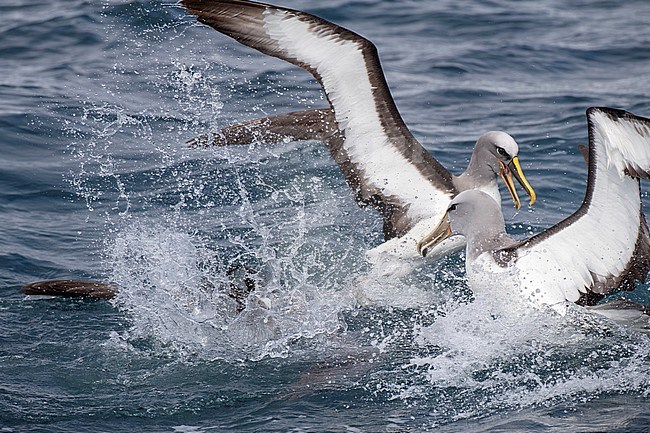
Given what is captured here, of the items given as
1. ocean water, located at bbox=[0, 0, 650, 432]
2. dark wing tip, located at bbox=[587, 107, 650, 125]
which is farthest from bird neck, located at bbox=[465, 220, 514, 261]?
dark wing tip, located at bbox=[587, 107, 650, 125]

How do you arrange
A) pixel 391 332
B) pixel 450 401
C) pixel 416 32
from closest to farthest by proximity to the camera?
pixel 450 401 → pixel 391 332 → pixel 416 32

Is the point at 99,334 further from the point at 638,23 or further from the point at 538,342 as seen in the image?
the point at 638,23

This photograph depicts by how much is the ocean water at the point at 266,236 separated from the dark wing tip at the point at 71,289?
105 mm

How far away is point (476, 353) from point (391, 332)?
2.78 ft

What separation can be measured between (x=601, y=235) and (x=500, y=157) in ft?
4.42

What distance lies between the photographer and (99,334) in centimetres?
730

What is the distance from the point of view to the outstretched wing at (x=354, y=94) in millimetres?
7855

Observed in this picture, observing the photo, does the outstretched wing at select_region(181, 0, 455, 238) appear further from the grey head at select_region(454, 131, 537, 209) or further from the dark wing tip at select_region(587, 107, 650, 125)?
the dark wing tip at select_region(587, 107, 650, 125)

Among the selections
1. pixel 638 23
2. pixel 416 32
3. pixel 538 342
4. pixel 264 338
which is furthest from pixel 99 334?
pixel 638 23

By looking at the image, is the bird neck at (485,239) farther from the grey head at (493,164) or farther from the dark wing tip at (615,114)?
the dark wing tip at (615,114)

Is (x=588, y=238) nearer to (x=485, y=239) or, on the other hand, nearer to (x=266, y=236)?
(x=485, y=239)

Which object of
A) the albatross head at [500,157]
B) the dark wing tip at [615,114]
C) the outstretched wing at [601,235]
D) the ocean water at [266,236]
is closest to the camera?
the ocean water at [266,236]

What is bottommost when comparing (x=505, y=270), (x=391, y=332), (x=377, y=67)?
(x=391, y=332)

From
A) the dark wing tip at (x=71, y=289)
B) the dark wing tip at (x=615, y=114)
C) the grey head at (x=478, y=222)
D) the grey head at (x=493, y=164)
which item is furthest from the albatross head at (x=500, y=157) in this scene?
the dark wing tip at (x=71, y=289)
